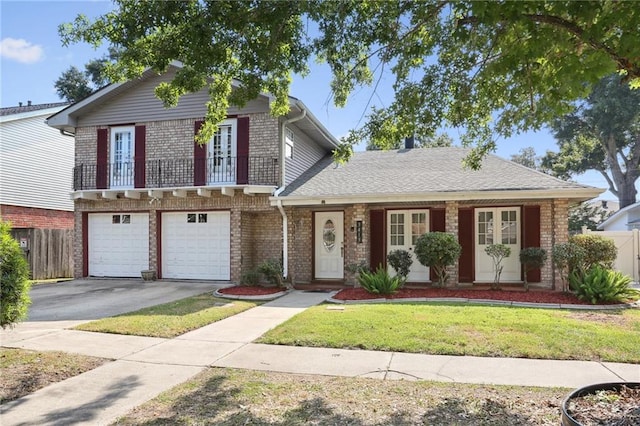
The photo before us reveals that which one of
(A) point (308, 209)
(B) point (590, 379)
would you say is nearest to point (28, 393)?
(B) point (590, 379)

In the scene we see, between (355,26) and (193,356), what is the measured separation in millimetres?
4940

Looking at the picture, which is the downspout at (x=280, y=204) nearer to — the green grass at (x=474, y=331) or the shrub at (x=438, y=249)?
the shrub at (x=438, y=249)

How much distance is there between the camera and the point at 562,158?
3512 centimetres

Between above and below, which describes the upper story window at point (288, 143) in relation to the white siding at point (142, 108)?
below

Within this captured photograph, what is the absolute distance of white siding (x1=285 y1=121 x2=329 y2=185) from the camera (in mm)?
14824

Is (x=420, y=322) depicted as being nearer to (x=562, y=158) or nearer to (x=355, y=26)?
(x=355, y=26)

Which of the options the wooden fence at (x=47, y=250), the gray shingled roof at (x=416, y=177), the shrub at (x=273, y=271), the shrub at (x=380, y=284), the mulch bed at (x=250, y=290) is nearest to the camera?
the shrub at (x=380, y=284)

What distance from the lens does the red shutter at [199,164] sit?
14295 mm

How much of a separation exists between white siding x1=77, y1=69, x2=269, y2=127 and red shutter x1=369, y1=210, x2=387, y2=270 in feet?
21.8

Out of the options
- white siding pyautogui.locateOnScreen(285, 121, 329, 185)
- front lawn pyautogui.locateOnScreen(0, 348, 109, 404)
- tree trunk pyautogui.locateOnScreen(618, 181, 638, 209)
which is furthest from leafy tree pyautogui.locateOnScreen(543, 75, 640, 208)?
front lawn pyautogui.locateOnScreen(0, 348, 109, 404)

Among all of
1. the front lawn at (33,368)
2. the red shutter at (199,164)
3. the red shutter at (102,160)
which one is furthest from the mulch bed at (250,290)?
the red shutter at (102,160)

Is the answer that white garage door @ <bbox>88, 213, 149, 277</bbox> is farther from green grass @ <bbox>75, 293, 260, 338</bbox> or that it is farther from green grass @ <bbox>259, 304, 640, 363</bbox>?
green grass @ <bbox>259, 304, 640, 363</bbox>

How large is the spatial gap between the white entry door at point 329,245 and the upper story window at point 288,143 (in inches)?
87.8

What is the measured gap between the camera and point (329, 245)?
14.3 meters
